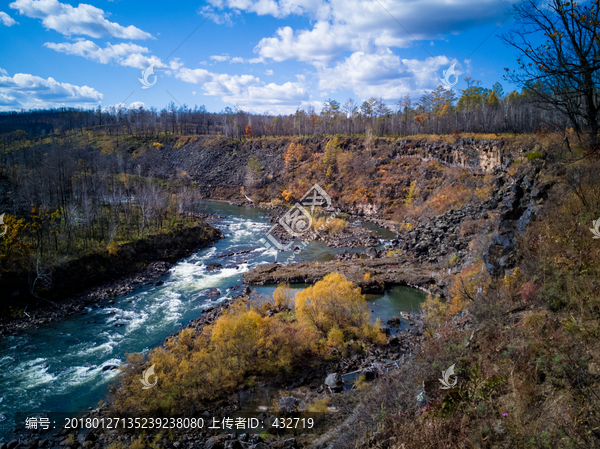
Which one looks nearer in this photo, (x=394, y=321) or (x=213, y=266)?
(x=394, y=321)

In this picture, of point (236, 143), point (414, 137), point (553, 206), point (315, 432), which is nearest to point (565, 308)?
point (553, 206)

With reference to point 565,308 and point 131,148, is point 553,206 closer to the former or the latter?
point 565,308

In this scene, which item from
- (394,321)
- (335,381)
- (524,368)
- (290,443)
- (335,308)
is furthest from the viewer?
(394,321)

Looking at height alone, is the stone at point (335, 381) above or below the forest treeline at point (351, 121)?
below

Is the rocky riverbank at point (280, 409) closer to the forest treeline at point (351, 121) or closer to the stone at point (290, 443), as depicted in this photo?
the stone at point (290, 443)

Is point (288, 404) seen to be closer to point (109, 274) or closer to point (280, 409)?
point (280, 409)

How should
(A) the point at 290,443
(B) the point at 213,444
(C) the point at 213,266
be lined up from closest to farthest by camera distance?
(A) the point at 290,443, (B) the point at 213,444, (C) the point at 213,266

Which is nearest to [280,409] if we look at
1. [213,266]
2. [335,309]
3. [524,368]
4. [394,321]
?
[335,309]

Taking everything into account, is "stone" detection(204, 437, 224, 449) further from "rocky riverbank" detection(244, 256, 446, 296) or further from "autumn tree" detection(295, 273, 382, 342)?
"rocky riverbank" detection(244, 256, 446, 296)

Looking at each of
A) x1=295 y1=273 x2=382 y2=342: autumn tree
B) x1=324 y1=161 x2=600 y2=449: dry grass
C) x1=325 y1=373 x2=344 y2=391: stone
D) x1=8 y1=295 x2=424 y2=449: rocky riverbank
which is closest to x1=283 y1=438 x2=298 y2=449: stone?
x1=8 y1=295 x2=424 y2=449: rocky riverbank

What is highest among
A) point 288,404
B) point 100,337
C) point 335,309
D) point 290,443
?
point 335,309

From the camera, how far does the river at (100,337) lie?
1366 cm

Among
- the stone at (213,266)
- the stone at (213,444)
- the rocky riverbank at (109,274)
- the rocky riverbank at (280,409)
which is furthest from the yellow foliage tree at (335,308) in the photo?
the rocky riverbank at (109,274)

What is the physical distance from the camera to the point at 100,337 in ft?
59.6
